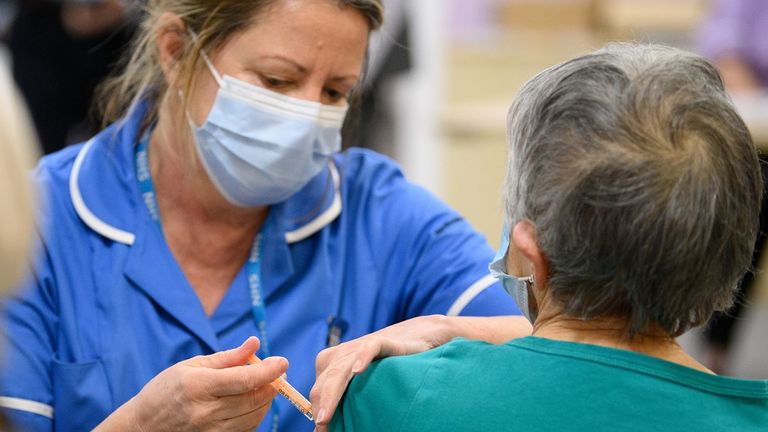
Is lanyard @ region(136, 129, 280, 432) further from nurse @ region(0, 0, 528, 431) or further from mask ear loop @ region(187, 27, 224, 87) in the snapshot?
mask ear loop @ region(187, 27, 224, 87)

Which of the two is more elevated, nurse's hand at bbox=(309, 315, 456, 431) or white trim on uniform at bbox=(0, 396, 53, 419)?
nurse's hand at bbox=(309, 315, 456, 431)

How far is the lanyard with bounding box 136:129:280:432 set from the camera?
170cm

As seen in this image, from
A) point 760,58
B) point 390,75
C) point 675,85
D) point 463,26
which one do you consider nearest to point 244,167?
point 675,85

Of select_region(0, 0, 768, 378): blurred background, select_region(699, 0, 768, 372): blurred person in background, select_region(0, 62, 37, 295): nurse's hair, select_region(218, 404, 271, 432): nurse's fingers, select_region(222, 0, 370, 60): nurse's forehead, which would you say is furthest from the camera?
select_region(0, 0, 768, 378): blurred background

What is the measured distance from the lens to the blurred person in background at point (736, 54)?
3846 mm

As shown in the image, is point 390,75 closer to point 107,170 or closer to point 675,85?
point 107,170

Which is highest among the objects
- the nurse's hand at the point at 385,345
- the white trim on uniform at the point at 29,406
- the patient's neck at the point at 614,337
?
the patient's neck at the point at 614,337

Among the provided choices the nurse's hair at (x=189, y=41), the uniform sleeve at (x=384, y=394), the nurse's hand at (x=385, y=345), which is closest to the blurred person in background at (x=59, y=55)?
the nurse's hair at (x=189, y=41)

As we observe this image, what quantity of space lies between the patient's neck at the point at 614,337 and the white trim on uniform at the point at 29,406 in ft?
2.47

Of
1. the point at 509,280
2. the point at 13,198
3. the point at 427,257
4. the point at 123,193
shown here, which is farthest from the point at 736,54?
the point at 13,198

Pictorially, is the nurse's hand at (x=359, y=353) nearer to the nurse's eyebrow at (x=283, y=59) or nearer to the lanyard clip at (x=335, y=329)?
the lanyard clip at (x=335, y=329)

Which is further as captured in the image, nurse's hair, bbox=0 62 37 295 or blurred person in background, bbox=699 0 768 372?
blurred person in background, bbox=699 0 768 372

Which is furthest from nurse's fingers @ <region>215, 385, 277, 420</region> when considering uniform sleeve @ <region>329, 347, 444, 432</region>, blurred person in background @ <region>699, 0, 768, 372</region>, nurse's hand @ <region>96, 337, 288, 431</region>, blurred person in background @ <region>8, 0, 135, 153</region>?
blurred person in background @ <region>8, 0, 135, 153</region>

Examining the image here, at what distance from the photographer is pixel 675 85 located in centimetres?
117
